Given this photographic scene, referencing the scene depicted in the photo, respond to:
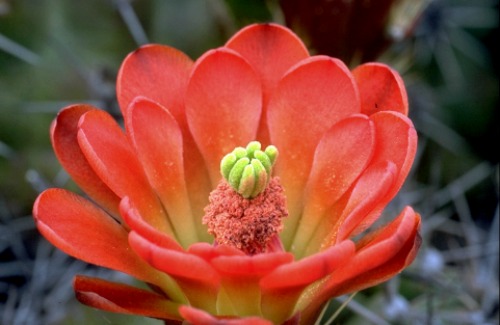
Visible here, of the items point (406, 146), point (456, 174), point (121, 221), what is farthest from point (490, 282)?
point (121, 221)

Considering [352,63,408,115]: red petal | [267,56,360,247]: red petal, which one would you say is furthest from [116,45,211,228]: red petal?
[352,63,408,115]: red petal

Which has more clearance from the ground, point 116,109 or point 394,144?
point 394,144

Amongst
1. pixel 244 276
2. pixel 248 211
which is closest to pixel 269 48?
pixel 248 211

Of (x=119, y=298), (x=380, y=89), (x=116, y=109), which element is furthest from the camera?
(x=116, y=109)

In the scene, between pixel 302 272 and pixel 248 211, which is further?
pixel 248 211

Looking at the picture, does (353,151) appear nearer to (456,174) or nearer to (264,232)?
(264,232)

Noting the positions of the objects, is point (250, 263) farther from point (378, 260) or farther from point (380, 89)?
point (380, 89)
